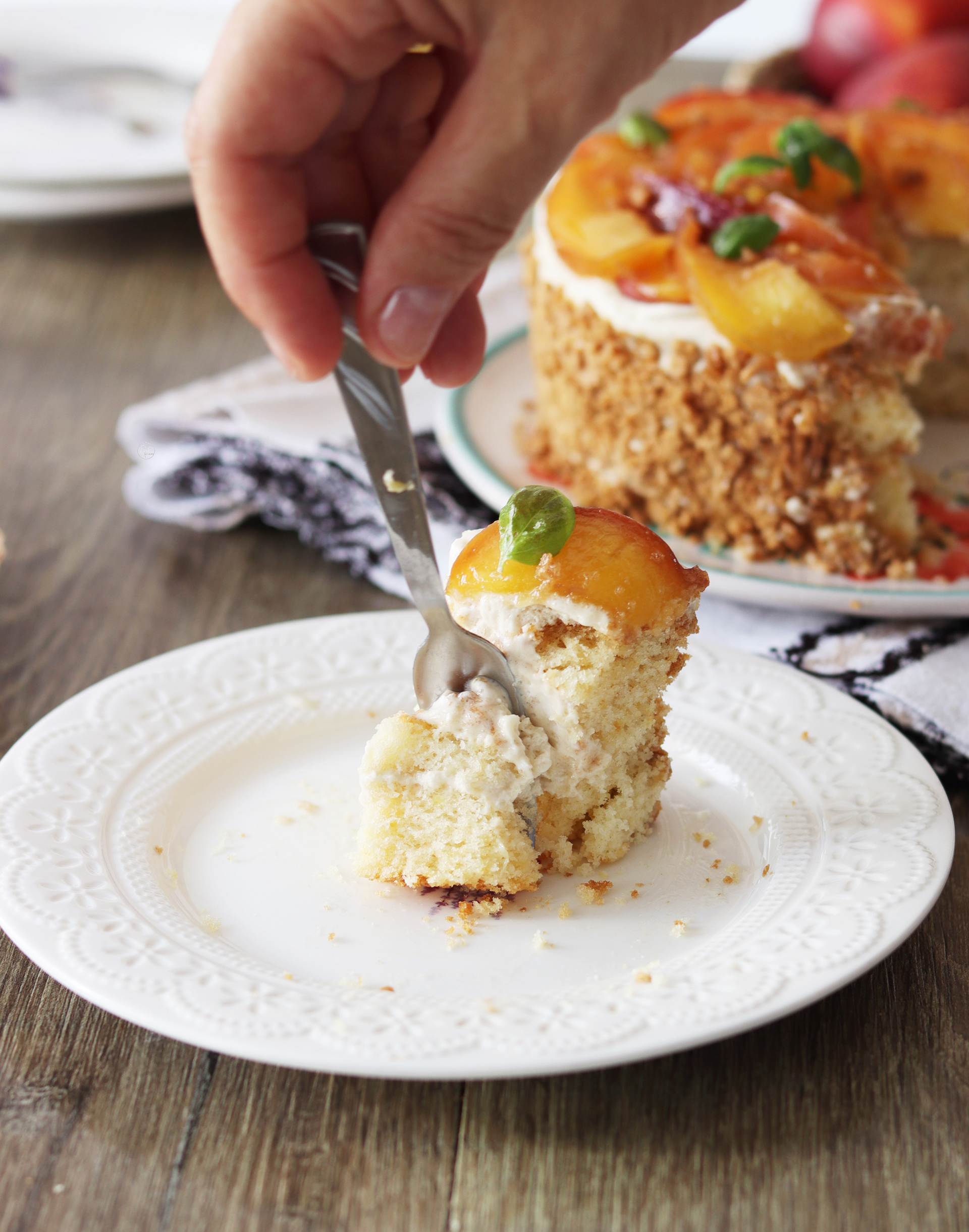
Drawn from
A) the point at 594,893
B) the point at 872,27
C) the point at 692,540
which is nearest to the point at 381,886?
the point at 594,893

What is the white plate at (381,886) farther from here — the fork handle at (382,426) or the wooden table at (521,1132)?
the fork handle at (382,426)

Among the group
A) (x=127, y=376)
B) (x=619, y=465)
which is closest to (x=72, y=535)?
(x=127, y=376)

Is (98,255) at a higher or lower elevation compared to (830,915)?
lower

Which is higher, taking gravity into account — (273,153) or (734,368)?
(273,153)

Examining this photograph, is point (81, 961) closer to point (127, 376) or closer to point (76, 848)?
point (76, 848)

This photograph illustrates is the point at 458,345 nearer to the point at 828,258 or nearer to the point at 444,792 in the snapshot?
the point at 444,792
